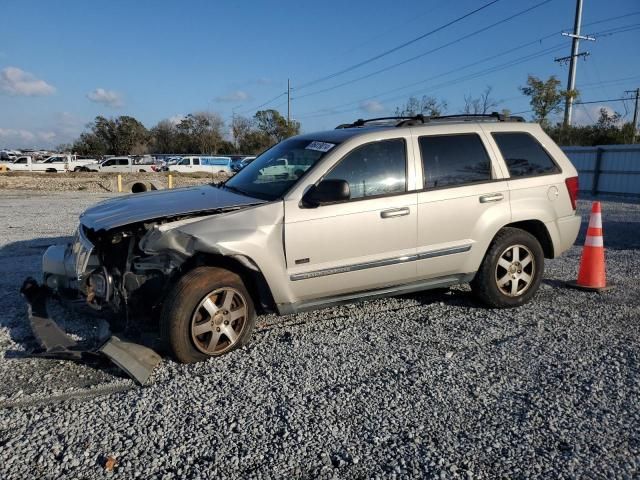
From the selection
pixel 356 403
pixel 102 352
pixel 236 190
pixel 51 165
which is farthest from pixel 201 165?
pixel 356 403

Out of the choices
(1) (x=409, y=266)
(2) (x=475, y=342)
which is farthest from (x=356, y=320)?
(2) (x=475, y=342)

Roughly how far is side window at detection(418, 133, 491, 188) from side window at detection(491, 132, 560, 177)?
0.27 metres

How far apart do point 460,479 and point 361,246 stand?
216 cm

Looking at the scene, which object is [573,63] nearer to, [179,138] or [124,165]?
[124,165]

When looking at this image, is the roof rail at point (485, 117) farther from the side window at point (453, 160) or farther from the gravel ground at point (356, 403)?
the gravel ground at point (356, 403)

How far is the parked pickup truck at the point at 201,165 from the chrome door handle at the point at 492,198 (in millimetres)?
45874

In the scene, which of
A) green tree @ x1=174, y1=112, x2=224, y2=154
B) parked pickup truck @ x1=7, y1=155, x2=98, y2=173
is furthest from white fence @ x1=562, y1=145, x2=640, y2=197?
green tree @ x1=174, y1=112, x2=224, y2=154

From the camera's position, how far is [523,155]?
5.24 meters

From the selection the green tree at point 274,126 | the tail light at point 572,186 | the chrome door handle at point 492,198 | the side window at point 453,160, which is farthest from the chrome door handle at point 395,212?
the green tree at point 274,126

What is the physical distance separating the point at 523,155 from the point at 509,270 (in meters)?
1.20

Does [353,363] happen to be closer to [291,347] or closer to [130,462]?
[291,347]

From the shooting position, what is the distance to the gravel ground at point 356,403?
271cm

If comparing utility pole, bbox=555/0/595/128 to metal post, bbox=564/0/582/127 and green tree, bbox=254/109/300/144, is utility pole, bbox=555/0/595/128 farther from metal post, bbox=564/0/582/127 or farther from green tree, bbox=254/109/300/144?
green tree, bbox=254/109/300/144

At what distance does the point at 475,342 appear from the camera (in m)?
4.33
